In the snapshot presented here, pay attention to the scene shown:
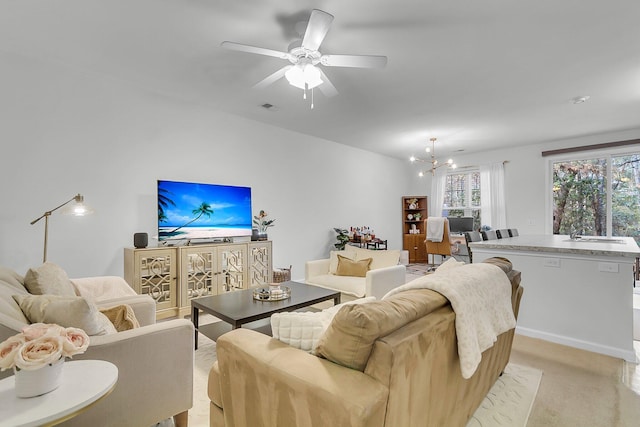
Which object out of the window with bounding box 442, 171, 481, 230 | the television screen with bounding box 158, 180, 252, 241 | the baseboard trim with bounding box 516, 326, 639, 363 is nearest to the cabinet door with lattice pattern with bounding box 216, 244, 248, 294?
the television screen with bounding box 158, 180, 252, 241

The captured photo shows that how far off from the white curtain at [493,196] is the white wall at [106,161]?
4310 mm

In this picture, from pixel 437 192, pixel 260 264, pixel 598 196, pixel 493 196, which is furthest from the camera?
pixel 437 192

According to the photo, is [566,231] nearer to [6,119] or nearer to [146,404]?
[146,404]

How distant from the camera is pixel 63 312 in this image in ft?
4.38

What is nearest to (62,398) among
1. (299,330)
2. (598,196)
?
(299,330)

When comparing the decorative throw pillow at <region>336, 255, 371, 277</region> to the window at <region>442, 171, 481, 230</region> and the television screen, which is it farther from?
the window at <region>442, 171, 481, 230</region>

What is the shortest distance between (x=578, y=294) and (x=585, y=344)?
0.42 metres

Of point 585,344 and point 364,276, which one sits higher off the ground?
point 364,276

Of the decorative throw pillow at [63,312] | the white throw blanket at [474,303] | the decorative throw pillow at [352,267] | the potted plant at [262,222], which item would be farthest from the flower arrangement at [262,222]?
the white throw blanket at [474,303]

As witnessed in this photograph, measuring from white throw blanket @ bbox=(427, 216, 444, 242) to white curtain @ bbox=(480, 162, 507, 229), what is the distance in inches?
64.0

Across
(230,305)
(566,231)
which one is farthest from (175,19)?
(566,231)

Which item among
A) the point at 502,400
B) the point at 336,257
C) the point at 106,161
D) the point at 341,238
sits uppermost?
the point at 106,161

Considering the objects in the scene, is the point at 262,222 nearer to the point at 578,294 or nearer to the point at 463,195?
the point at 578,294

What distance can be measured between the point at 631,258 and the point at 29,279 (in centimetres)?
423
